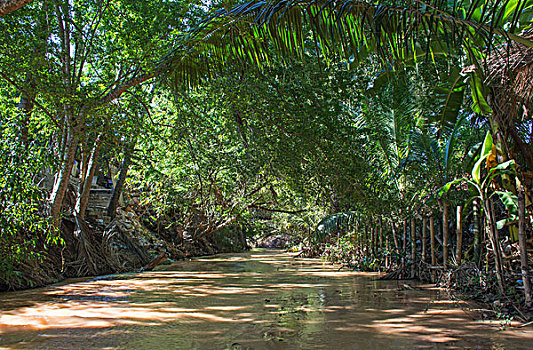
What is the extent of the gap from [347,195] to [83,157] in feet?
21.9

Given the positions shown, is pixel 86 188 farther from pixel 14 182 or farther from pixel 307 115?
pixel 307 115

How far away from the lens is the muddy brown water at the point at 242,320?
377cm

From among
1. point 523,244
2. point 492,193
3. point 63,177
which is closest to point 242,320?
point 523,244

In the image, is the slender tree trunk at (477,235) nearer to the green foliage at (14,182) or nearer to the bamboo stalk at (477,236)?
the bamboo stalk at (477,236)

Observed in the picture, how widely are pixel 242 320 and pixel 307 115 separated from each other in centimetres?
302

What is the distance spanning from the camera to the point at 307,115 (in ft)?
19.8

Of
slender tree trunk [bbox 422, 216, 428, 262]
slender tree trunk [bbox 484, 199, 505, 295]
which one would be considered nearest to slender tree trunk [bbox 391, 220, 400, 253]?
slender tree trunk [bbox 422, 216, 428, 262]

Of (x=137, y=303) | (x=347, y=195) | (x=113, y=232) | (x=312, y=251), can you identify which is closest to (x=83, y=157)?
(x=113, y=232)

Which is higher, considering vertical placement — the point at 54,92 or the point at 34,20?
the point at 34,20

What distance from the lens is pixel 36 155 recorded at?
6.06m

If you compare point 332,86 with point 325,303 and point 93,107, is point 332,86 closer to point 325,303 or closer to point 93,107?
point 325,303

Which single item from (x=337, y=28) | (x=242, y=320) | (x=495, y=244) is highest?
(x=337, y=28)

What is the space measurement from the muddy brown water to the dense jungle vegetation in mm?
819

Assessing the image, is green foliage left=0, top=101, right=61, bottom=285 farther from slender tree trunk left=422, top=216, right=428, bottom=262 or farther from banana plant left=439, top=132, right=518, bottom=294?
slender tree trunk left=422, top=216, right=428, bottom=262
